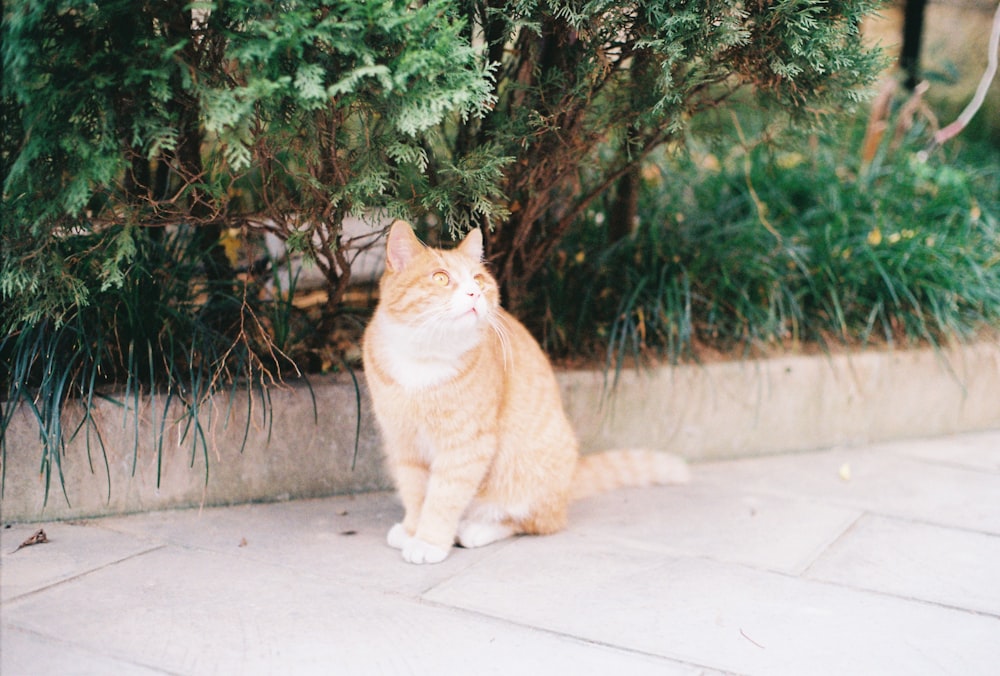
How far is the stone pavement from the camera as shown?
233 centimetres

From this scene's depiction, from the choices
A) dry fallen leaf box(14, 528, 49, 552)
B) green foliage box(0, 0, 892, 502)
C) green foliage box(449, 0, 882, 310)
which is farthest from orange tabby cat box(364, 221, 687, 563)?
dry fallen leaf box(14, 528, 49, 552)

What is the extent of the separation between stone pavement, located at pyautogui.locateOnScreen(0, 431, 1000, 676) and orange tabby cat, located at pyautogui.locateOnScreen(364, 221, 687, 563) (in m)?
0.12

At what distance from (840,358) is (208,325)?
9.65 feet

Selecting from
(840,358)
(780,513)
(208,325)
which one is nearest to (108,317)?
(208,325)

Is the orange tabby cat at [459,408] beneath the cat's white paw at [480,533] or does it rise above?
above

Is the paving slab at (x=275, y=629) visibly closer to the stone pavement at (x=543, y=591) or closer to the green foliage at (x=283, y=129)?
the stone pavement at (x=543, y=591)

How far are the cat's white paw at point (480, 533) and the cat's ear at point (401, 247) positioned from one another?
97cm

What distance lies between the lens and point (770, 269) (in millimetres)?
4199

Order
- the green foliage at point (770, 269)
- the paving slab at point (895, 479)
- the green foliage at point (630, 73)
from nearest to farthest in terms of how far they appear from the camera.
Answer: the green foliage at point (630, 73), the paving slab at point (895, 479), the green foliage at point (770, 269)

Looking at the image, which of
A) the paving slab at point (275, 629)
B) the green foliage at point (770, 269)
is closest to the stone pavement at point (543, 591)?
the paving slab at point (275, 629)

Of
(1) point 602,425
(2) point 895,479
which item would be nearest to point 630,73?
(1) point 602,425

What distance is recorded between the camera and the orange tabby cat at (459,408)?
2.85 meters

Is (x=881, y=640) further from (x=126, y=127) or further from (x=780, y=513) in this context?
(x=126, y=127)

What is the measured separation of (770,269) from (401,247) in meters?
2.09
